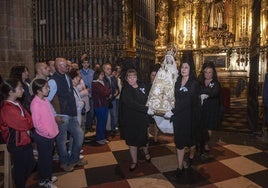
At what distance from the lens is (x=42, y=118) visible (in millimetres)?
3246

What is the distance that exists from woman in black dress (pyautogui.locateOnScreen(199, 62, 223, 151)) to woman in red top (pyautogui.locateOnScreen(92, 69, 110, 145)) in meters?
1.96

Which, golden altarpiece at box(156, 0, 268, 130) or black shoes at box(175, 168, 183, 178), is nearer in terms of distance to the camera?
black shoes at box(175, 168, 183, 178)

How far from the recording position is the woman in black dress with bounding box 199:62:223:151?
453 cm

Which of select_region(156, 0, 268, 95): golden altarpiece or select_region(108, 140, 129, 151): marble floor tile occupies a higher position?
select_region(156, 0, 268, 95): golden altarpiece

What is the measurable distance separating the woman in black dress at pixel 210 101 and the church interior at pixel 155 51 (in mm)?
585

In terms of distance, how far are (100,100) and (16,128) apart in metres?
2.50

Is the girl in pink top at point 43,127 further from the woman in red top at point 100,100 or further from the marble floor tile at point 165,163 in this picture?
the woman in red top at point 100,100

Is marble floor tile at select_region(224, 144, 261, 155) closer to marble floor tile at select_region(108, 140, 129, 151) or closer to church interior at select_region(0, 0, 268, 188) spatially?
church interior at select_region(0, 0, 268, 188)

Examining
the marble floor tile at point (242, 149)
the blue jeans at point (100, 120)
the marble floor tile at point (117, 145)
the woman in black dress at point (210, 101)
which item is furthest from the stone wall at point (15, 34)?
the marble floor tile at point (242, 149)

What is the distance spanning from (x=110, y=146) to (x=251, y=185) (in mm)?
2717

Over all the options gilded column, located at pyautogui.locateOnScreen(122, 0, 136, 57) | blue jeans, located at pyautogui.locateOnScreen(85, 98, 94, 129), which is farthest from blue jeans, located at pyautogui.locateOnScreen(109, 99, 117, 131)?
gilded column, located at pyautogui.locateOnScreen(122, 0, 136, 57)

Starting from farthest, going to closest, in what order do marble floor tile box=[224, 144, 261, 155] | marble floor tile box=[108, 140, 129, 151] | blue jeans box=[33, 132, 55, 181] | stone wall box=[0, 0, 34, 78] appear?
1. stone wall box=[0, 0, 34, 78]
2. marble floor tile box=[108, 140, 129, 151]
3. marble floor tile box=[224, 144, 261, 155]
4. blue jeans box=[33, 132, 55, 181]

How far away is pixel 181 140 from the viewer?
3625 millimetres

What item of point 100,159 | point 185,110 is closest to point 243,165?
point 185,110
